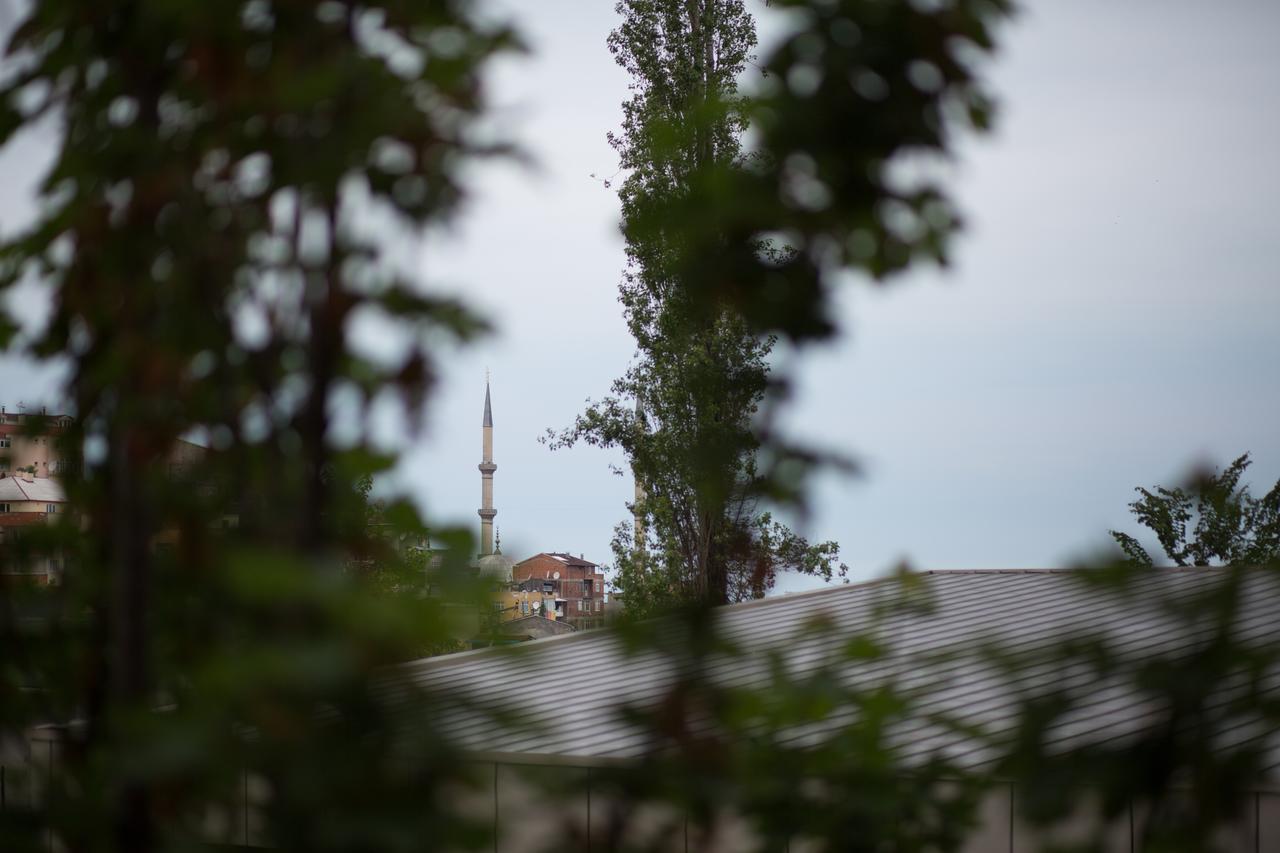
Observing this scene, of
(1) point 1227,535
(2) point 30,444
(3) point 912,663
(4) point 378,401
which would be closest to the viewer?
(4) point 378,401

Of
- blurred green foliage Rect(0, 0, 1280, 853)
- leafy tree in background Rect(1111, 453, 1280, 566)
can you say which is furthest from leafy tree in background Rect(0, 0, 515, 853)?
leafy tree in background Rect(1111, 453, 1280, 566)

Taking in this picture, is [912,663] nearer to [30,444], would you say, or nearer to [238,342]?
[238,342]

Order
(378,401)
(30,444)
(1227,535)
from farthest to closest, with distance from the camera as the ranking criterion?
1. (1227,535)
2. (30,444)
3. (378,401)

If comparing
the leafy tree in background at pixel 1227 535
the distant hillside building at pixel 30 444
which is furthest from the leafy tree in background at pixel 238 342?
the leafy tree in background at pixel 1227 535

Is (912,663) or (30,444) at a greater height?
(30,444)

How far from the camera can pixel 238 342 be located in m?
0.93

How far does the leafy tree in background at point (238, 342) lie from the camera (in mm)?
766

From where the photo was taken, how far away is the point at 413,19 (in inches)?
35.5

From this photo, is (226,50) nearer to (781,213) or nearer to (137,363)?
(137,363)

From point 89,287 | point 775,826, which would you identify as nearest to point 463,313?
point 89,287

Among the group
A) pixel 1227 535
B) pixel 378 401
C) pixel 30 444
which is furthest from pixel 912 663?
pixel 1227 535

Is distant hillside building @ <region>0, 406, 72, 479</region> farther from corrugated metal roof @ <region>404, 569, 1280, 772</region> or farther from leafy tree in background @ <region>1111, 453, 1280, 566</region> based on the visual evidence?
leafy tree in background @ <region>1111, 453, 1280, 566</region>

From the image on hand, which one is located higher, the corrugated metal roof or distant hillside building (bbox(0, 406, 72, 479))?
distant hillside building (bbox(0, 406, 72, 479))

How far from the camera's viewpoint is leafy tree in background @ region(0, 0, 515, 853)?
2.51 feet
